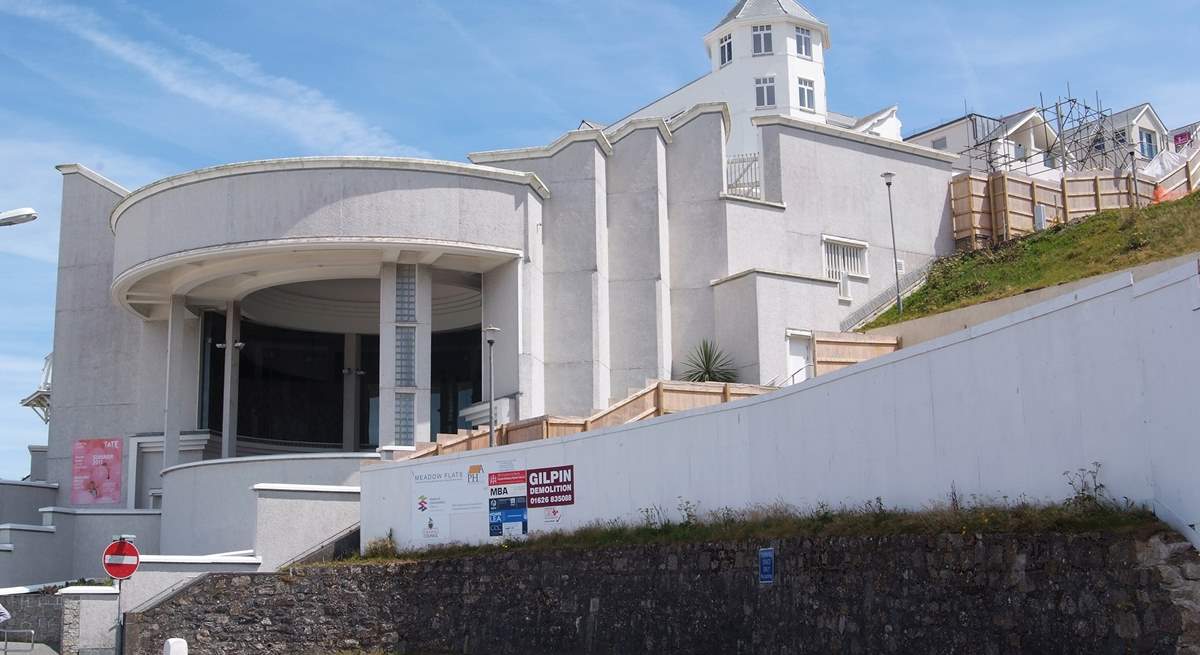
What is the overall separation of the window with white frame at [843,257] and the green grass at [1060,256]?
64.9 inches

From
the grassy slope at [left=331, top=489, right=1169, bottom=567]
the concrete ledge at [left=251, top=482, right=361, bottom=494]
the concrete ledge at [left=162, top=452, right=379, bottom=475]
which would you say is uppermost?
the concrete ledge at [left=162, top=452, right=379, bottom=475]

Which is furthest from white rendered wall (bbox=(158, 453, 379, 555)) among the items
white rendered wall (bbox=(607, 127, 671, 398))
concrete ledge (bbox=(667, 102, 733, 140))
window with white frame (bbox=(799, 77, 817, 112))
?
window with white frame (bbox=(799, 77, 817, 112))

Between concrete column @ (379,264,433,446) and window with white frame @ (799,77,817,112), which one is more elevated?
window with white frame @ (799,77,817,112)

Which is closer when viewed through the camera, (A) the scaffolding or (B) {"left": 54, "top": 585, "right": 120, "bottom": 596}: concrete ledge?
(B) {"left": 54, "top": 585, "right": 120, "bottom": 596}: concrete ledge

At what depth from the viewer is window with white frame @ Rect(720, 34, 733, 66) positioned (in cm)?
6678

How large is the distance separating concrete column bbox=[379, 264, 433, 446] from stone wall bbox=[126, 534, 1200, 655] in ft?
24.7

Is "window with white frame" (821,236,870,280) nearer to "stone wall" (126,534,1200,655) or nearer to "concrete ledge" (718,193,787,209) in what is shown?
"concrete ledge" (718,193,787,209)

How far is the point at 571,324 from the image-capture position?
33531 mm

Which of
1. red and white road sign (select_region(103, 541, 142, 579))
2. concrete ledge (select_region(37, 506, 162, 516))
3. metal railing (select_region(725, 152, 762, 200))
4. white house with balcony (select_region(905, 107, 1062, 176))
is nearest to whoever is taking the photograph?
red and white road sign (select_region(103, 541, 142, 579))

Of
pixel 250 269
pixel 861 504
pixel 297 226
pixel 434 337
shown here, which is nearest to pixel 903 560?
pixel 861 504

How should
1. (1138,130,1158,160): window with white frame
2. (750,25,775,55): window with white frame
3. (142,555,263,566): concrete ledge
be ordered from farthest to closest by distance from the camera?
(1138,130,1158,160): window with white frame → (750,25,775,55): window with white frame → (142,555,263,566): concrete ledge

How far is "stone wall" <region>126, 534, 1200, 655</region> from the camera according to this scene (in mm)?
10805

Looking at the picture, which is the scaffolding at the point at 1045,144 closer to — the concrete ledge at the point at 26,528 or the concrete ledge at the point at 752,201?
the concrete ledge at the point at 752,201

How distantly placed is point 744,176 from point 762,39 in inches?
1164
